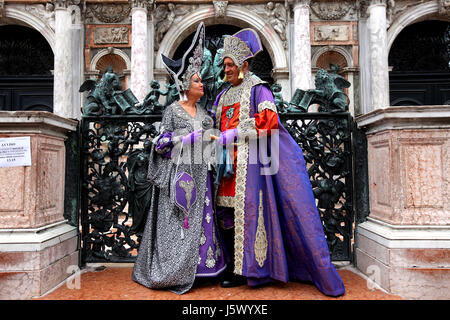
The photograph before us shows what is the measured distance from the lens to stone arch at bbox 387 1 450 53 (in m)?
9.46

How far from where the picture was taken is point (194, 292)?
8.71ft

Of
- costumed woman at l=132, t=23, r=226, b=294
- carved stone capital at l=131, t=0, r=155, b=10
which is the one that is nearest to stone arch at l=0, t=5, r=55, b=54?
carved stone capital at l=131, t=0, r=155, b=10

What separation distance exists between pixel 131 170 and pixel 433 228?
9.12 feet

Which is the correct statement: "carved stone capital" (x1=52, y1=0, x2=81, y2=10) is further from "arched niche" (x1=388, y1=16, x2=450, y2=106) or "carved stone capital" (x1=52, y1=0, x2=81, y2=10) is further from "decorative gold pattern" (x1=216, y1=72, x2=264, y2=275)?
"arched niche" (x1=388, y1=16, x2=450, y2=106)

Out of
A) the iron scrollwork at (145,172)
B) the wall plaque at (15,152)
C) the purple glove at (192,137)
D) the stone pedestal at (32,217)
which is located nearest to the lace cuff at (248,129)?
the purple glove at (192,137)

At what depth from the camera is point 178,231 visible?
8.97 feet

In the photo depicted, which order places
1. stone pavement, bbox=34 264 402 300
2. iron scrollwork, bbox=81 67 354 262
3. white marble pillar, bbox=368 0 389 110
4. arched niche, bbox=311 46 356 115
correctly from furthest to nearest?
arched niche, bbox=311 46 356 115 → white marble pillar, bbox=368 0 389 110 → iron scrollwork, bbox=81 67 354 262 → stone pavement, bbox=34 264 402 300

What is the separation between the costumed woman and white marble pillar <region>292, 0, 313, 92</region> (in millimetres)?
6332

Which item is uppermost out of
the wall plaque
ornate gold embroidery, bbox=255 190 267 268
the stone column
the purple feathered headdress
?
the stone column

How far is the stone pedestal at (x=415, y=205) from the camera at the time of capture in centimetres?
257

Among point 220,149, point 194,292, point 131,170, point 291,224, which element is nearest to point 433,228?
point 291,224

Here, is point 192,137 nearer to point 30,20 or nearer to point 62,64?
point 62,64

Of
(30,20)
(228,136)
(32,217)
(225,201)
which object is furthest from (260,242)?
(30,20)

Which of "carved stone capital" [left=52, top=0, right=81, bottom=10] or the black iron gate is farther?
"carved stone capital" [left=52, top=0, right=81, bottom=10]
